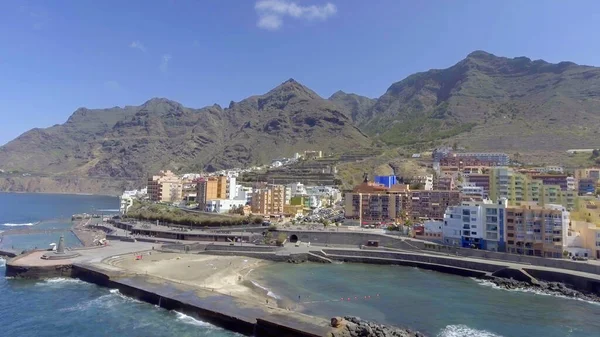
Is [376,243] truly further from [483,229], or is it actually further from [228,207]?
[228,207]

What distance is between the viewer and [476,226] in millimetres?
43594

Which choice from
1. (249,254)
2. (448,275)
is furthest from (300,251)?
(448,275)

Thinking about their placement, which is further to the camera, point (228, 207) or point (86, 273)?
point (228, 207)

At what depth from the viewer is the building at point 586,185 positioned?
2490 inches

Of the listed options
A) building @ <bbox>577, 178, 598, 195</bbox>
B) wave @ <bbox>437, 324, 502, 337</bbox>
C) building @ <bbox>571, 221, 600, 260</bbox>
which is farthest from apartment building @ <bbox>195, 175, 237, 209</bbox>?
building @ <bbox>577, 178, 598, 195</bbox>

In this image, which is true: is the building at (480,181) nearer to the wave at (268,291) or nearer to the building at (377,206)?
the building at (377,206)

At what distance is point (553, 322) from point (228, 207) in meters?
51.9

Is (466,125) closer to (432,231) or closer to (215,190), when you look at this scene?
(215,190)

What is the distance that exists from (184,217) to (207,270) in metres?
26.0

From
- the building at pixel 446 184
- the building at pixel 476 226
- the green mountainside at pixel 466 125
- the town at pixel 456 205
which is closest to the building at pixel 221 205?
the town at pixel 456 205

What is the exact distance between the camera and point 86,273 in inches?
1331

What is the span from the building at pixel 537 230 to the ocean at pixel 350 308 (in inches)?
340

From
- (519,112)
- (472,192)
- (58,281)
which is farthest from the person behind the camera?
(519,112)

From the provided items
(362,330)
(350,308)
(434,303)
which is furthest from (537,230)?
(362,330)
